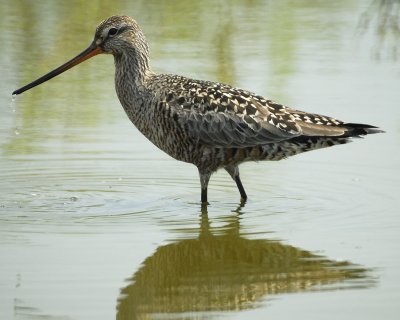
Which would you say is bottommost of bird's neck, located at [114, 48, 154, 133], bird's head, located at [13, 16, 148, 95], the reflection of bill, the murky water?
the reflection of bill

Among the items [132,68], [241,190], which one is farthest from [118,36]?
[241,190]

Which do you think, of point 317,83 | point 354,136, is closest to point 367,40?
point 317,83

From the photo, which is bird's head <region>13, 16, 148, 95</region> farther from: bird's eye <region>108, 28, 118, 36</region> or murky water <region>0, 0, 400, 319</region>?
murky water <region>0, 0, 400, 319</region>

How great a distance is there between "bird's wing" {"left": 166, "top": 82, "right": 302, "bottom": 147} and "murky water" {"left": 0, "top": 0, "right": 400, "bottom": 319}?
51cm

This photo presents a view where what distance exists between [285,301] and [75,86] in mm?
6797

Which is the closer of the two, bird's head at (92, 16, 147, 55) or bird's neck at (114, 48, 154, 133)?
bird's neck at (114, 48, 154, 133)

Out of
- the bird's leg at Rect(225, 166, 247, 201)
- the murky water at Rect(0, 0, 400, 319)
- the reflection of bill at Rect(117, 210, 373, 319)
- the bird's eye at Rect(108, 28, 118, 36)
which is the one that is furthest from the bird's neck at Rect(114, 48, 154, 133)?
the reflection of bill at Rect(117, 210, 373, 319)

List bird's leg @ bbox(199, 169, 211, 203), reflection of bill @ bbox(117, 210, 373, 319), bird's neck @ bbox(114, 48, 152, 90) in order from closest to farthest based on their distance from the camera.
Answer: reflection of bill @ bbox(117, 210, 373, 319)
bird's leg @ bbox(199, 169, 211, 203)
bird's neck @ bbox(114, 48, 152, 90)

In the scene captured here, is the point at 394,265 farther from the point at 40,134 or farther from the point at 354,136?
the point at 40,134

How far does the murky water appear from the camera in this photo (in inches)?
285

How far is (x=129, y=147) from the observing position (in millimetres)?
11320

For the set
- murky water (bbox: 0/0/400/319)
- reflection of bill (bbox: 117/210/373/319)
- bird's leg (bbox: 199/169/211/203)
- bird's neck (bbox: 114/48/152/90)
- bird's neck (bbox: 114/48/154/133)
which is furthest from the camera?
bird's neck (bbox: 114/48/152/90)

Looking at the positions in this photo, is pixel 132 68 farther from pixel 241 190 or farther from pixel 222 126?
pixel 241 190

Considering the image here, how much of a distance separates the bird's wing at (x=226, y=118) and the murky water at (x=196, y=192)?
51 cm
